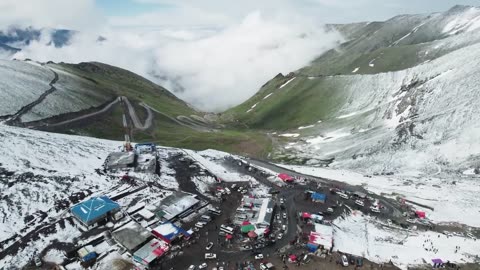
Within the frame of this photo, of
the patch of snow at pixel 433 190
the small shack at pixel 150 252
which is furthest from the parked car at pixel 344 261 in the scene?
the small shack at pixel 150 252

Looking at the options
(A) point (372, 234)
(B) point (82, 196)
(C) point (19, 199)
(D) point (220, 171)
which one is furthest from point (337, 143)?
(C) point (19, 199)

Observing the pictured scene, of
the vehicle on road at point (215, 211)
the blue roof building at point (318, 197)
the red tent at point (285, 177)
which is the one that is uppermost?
the red tent at point (285, 177)

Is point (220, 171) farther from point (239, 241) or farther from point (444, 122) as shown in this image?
point (444, 122)

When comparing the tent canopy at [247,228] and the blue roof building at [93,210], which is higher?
the blue roof building at [93,210]

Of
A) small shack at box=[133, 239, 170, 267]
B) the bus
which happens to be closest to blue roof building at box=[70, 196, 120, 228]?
small shack at box=[133, 239, 170, 267]

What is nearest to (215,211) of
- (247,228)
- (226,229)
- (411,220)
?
(226,229)

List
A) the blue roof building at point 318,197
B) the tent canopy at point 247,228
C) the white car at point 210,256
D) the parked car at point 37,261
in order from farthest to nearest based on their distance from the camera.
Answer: the blue roof building at point 318,197
the tent canopy at point 247,228
the white car at point 210,256
the parked car at point 37,261

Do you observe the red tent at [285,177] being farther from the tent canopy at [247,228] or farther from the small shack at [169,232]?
the small shack at [169,232]

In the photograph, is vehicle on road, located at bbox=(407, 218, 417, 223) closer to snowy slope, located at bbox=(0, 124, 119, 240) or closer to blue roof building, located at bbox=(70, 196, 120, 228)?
blue roof building, located at bbox=(70, 196, 120, 228)

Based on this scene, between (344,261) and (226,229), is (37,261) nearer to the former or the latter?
(226,229)
